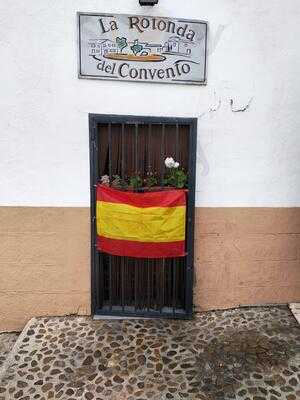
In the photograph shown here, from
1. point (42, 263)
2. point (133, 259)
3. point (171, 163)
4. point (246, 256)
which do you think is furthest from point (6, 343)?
point (246, 256)

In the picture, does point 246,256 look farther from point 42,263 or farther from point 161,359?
point 42,263

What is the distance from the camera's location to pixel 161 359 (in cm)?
354

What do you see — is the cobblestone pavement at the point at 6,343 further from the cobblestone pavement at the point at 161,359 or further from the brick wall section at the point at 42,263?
the cobblestone pavement at the point at 161,359

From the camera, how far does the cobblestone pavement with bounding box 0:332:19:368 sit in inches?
153

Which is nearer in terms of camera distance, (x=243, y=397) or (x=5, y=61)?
(x=243, y=397)

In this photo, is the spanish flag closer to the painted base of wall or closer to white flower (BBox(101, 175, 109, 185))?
white flower (BBox(101, 175, 109, 185))

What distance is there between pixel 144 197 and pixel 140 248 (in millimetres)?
575

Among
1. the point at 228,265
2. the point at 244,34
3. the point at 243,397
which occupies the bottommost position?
the point at 243,397

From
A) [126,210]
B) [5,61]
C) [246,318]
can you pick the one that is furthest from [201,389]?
[5,61]

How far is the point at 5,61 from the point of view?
3.74 metres

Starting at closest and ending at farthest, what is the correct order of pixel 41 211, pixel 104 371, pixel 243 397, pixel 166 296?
1. pixel 243 397
2. pixel 104 371
3. pixel 41 211
4. pixel 166 296

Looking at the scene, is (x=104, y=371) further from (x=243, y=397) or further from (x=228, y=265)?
(x=228, y=265)

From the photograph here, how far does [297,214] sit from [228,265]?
98cm

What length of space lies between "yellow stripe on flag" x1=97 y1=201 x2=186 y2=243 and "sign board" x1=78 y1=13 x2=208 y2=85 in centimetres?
136
